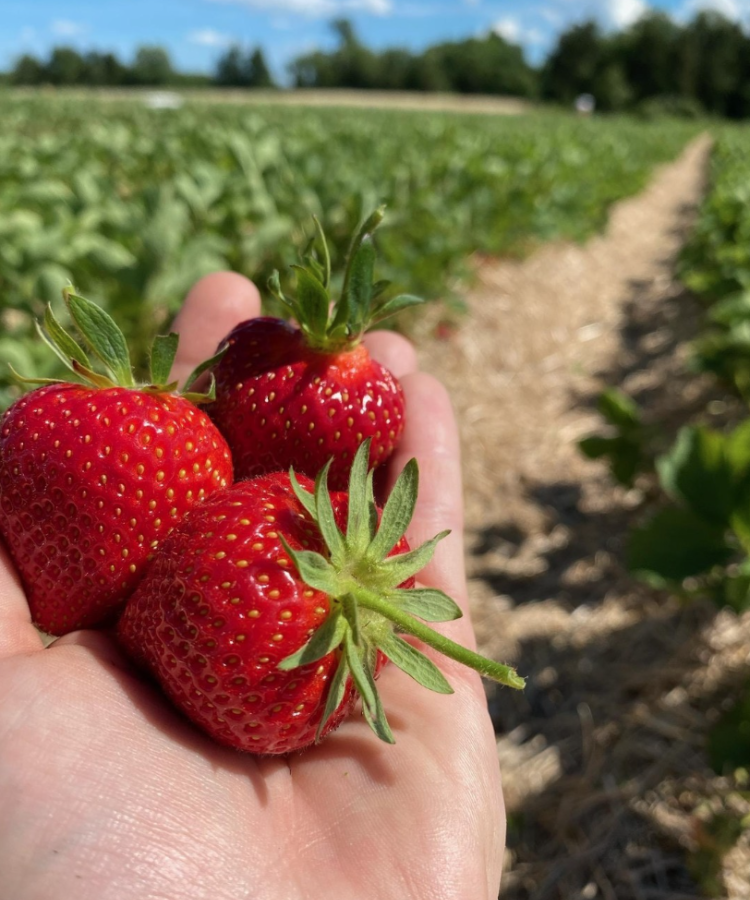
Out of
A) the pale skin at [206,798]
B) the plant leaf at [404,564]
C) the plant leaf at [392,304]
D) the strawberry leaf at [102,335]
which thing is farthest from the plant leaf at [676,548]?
the strawberry leaf at [102,335]

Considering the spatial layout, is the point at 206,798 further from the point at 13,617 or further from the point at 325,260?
the point at 325,260

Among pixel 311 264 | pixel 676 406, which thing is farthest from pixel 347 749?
pixel 676 406

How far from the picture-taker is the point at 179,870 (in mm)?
1043

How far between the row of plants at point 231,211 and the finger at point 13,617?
2.86 ft

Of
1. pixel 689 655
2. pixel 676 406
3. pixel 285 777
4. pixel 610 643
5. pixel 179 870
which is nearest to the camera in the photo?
pixel 179 870

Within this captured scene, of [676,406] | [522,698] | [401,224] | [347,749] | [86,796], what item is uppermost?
[401,224]

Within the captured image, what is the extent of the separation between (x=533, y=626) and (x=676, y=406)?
2.00m

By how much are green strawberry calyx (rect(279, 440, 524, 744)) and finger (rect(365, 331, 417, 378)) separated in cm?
118

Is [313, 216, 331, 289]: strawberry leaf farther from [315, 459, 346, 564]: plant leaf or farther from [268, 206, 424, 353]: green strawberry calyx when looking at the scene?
[315, 459, 346, 564]: plant leaf

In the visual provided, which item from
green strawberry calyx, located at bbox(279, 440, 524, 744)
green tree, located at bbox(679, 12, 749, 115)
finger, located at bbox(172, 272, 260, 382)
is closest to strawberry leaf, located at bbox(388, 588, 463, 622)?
green strawberry calyx, located at bbox(279, 440, 524, 744)

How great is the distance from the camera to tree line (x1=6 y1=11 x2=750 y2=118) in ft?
212

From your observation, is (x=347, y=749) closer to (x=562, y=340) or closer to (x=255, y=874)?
(x=255, y=874)

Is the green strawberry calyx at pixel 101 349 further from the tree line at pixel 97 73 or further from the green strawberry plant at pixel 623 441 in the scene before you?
the tree line at pixel 97 73

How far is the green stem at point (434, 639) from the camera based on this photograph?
1033 millimetres
